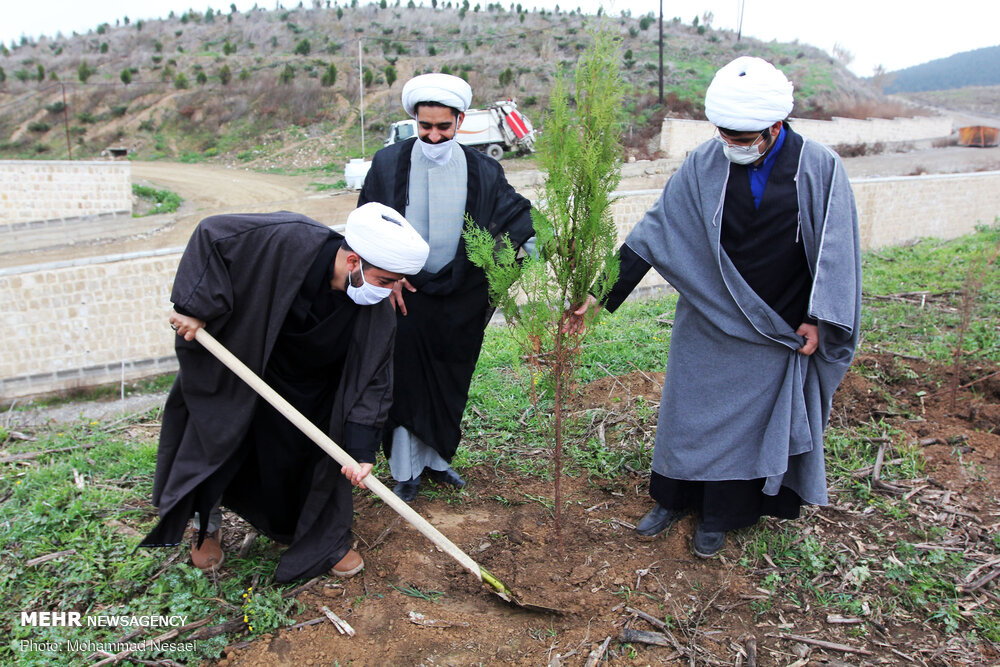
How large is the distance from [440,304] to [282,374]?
2.85ft

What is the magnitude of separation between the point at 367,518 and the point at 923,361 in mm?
4221

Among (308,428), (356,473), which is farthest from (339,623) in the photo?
(308,428)

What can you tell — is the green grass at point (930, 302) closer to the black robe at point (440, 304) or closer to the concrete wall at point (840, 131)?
the black robe at point (440, 304)

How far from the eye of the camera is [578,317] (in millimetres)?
3035

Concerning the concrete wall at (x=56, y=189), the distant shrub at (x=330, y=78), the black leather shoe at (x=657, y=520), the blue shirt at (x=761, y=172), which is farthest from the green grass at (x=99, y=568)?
the distant shrub at (x=330, y=78)

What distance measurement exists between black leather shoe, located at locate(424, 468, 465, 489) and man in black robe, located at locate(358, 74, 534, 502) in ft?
0.79

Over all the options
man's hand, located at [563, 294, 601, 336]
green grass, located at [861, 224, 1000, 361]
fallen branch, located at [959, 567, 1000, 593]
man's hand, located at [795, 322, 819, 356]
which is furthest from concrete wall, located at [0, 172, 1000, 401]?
green grass, located at [861, 224, 1000, 361]

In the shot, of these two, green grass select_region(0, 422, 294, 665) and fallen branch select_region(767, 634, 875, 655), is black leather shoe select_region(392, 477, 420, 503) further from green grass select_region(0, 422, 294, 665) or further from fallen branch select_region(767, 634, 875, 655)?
fallen branch select_region(767, 634, 875, 655)

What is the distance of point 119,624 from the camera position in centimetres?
289

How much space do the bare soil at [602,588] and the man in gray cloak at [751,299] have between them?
0.32m

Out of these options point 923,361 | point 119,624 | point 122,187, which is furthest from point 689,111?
point 119,624

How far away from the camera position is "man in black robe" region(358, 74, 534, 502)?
11.5 feet

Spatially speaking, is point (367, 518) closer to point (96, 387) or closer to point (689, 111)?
point (96, 387)

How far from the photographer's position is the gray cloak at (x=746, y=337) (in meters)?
2.88
